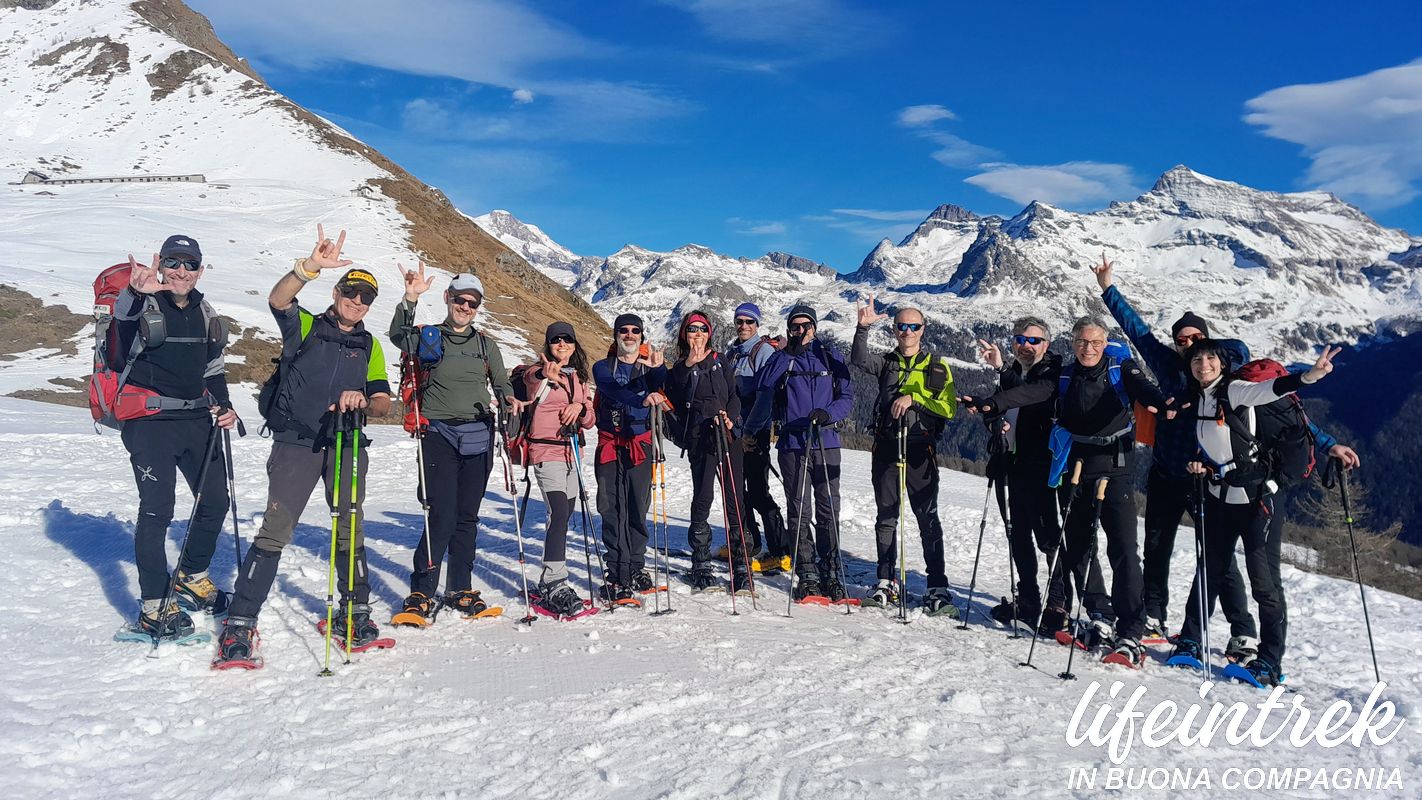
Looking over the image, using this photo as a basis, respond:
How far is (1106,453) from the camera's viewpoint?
768cm

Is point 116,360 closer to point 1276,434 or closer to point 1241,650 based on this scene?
point 1276,434

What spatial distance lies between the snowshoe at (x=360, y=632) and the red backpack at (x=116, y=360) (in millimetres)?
2211

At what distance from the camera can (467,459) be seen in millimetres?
7711

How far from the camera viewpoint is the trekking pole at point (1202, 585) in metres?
7.01

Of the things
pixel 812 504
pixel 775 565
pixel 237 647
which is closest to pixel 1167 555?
pixel 812 504

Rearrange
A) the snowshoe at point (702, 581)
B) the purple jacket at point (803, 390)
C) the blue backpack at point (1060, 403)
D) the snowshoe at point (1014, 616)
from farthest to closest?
the snowshoe at point (702, 581) < the purple jacket at point (803, 390) < the snowshoe at point (1014, 616) < the blue backpack at point (1060, 403)

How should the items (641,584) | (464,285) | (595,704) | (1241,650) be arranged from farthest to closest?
1. (641,584)
2. (464,285)
3. (1241,650)
4. (595,704)

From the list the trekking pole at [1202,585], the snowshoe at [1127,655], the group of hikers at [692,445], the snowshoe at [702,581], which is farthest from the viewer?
the snowshoe at [702,581]

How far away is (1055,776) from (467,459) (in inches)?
209

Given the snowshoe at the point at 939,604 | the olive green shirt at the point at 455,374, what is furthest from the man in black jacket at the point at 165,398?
the snowshoe at the point at 939,604

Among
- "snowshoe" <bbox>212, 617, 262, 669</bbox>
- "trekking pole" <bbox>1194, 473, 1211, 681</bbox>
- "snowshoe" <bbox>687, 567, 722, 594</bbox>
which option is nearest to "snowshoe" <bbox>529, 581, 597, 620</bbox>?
"snowshoe" <bbox>687, 567, 722, 594</bbox>

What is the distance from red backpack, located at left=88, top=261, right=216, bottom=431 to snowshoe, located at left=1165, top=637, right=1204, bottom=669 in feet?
28.3

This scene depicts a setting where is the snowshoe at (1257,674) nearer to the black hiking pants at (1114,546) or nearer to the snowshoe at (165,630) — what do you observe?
the black hiking pants at (1114,546)

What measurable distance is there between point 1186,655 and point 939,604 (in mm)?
2291
